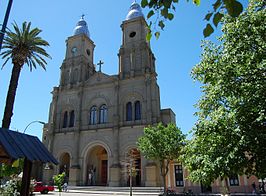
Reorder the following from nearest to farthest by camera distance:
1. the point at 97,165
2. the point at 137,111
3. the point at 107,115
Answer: the point at 137,111
the point at 107,115
the point at 97,165

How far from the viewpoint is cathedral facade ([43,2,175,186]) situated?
100.0 ft

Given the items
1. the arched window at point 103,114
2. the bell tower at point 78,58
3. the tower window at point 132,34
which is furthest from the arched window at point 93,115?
the tower window at point 132,34

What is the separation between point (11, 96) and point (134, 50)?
2132 centimetres

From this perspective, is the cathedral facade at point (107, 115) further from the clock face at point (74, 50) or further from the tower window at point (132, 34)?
the clock face at point (74, 50)

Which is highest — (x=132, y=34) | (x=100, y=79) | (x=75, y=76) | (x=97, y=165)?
(x=132, y=34)

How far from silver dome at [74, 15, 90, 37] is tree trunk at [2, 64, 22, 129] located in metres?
24.0

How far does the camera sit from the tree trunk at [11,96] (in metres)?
17.8

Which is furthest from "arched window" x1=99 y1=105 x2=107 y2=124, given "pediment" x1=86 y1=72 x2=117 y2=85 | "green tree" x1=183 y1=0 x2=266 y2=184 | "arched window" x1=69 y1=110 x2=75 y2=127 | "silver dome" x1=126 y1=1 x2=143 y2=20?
"green tree" x1=183 y1=0 x2=266 y2=184

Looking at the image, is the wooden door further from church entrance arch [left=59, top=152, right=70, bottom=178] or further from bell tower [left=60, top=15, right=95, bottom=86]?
bell tower [left=60, top=15, right=95, bottom=86]

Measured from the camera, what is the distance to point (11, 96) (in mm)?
18438

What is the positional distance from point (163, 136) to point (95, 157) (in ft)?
48.8

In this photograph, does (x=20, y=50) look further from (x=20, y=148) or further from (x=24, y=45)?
(x=20, y=148)

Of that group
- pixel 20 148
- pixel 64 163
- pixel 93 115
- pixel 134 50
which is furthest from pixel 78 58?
pixel 20 148

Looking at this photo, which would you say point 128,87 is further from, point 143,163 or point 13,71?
point 13,71
